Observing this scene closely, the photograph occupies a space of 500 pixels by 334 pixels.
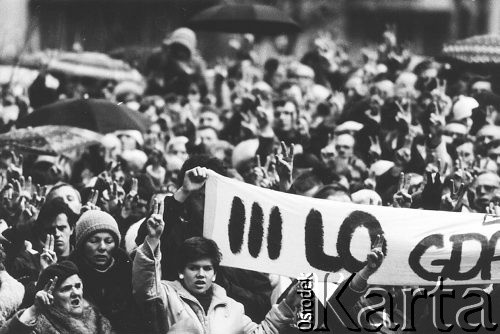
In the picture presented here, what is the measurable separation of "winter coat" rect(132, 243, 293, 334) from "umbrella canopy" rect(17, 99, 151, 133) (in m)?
2.54

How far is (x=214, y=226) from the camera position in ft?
31.6

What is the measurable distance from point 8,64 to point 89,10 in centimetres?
479

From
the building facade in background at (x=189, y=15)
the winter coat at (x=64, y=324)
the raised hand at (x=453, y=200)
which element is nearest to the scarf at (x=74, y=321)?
the winter coat at (x=64, y=324)

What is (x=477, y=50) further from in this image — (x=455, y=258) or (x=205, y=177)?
(x=205, y=177)

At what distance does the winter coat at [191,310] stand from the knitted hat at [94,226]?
32cm

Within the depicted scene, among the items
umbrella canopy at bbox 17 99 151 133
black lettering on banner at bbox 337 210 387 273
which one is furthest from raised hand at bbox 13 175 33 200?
black lettering on banner at bbox 337 210 387 273

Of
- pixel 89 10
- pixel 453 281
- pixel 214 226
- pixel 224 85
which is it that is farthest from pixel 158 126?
pixel 89 10

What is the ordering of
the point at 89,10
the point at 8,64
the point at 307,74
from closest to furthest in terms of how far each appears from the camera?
the point at 307,74 < the point at 8,64 < the point at 89,10

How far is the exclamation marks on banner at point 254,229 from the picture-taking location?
31.4ft

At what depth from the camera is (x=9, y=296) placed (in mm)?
9648

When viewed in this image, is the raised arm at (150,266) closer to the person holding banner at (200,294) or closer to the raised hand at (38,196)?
the person holding banner at (200,294)

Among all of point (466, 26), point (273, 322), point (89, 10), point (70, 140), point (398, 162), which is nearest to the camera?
point (273, 322)

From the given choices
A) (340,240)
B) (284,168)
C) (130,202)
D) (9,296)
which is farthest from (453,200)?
(9,296)

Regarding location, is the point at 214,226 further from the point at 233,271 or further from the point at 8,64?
the point at 8,64
